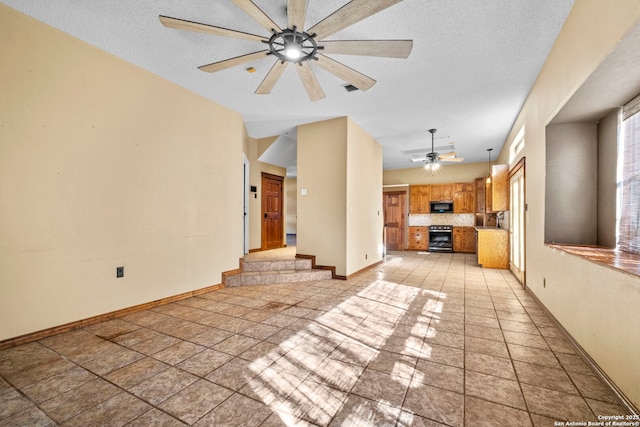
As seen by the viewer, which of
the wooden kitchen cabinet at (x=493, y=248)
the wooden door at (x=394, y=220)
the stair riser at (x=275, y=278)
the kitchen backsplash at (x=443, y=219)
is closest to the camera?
the stair riser at (x=275, y=278)

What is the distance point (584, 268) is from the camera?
7.22ft

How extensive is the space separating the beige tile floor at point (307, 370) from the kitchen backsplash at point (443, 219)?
19.4 feet

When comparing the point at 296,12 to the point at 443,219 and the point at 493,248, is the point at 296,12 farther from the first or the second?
the point at 443,219

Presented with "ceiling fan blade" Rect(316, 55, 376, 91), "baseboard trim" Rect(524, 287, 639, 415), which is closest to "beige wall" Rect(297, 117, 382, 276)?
"ceiling fan blade" Rect(316, 55, 376, 91)

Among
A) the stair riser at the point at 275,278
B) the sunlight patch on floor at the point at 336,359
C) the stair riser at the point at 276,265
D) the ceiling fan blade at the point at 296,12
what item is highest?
the ceiling fan blade at the point at 296,12

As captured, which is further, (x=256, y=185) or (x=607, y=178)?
(x=256, y=185)

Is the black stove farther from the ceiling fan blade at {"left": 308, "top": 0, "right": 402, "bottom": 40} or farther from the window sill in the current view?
the ceiling fan blade at {"left": 308, "top": 0, "right": 402, "bottom": 40}

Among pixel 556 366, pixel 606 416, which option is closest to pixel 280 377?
pixel 606 416

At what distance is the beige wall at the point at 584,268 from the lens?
5.30ft

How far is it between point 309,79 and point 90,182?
8.63 feet

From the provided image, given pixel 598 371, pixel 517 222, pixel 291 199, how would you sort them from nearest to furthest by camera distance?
1. pixel 598 371
2. pixel 517 222
3. pixel 291 199

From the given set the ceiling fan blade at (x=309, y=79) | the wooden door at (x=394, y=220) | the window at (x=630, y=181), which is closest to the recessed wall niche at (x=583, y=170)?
the window at (x=630, y=181)

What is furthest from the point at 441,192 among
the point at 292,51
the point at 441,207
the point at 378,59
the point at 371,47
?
the point at 292,51

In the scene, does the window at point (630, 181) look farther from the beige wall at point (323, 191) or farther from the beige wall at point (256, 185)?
the beige wall at point (256, 185)
